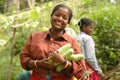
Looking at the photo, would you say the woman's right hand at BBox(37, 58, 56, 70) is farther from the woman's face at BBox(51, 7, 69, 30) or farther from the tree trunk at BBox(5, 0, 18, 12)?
the tree trunk at BBox(5, 0, 18, 12)

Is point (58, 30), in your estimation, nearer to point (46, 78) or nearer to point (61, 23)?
point (61, 23)

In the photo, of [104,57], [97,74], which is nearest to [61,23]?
[97,74]

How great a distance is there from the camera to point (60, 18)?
246 centimetres

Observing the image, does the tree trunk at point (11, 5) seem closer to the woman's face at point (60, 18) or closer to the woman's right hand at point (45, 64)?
the woman's face at point (60, 18)

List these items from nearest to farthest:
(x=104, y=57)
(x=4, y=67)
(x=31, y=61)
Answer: (x=31, y=61) → (x=4, y=67) → (x=104, y=57)

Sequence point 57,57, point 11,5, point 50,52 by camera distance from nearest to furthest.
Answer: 1. point 57,57
2. point 50,52
3. point 11,5

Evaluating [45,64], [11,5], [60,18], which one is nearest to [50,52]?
[45,64]

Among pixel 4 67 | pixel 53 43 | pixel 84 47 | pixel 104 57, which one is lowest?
pixel 104 57

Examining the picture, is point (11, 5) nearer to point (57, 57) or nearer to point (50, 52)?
point (50, 52)

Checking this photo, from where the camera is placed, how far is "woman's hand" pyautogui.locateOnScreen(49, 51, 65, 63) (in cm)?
227

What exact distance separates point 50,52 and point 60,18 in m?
0.28

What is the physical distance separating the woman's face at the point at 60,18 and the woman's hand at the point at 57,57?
0.90 ft

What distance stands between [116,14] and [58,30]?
476cm

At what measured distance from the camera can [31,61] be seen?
2.40 metres
